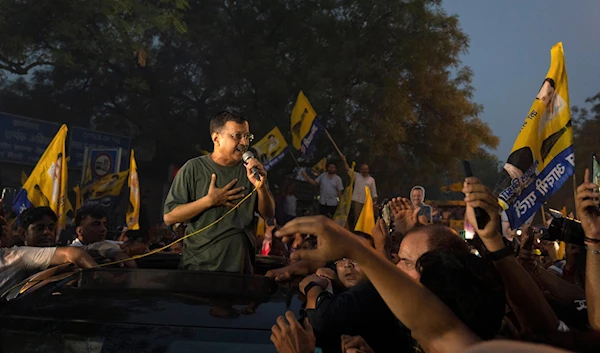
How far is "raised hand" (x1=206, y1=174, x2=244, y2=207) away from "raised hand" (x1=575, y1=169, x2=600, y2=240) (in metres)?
1.81

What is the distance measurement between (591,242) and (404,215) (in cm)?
178

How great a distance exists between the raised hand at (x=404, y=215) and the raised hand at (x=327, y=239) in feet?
8.49

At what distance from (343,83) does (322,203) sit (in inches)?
425

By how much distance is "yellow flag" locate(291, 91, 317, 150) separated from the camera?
12.1m

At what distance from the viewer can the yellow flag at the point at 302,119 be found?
12094 mm

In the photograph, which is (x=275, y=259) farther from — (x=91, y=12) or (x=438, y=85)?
(x=438, y=85)

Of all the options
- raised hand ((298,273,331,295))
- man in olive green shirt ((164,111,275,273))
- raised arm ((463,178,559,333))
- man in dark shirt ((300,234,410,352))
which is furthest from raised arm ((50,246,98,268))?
raised arm ((463,178,559,333))

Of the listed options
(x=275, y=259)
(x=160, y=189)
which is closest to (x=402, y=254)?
(x=275, y=259)

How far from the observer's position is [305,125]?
12.2 metres

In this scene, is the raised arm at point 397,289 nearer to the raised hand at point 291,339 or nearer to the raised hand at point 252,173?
the raised hand at point 291,339

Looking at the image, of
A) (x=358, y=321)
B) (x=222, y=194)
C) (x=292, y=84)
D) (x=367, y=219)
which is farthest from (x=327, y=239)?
(x=292, y=84)

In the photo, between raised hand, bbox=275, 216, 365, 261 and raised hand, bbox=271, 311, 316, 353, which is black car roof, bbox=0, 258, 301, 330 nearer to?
raised hand, bbox=271, 311, 316, 353

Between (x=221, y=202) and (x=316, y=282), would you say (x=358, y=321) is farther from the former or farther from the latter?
(x=221, y=202)

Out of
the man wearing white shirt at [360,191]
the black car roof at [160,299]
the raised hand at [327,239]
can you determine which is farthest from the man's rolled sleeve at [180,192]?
the man wearing white shirt at [360,191]
